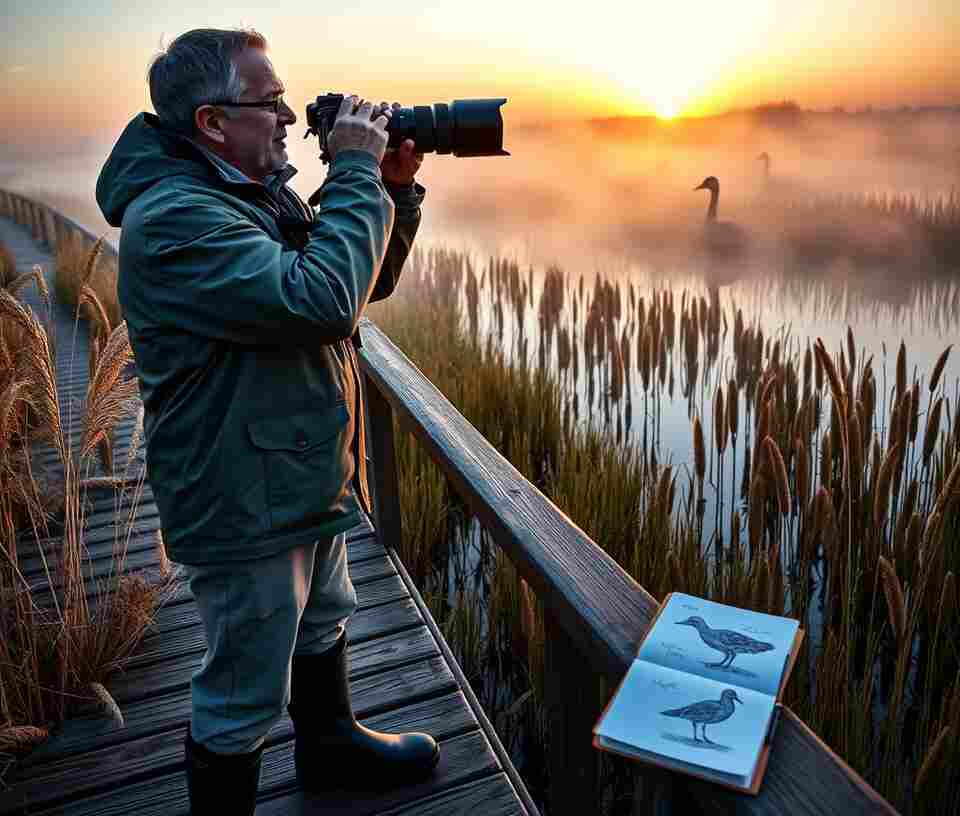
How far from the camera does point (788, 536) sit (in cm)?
264

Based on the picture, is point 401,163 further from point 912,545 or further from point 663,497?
point 912,545

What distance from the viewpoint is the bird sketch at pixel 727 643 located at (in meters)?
0.95

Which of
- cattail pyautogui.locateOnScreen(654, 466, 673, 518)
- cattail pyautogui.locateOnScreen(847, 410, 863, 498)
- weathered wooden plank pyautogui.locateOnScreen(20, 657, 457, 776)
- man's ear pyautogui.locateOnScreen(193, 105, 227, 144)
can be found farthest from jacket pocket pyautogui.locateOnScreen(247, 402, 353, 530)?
cattail pyautogui.locateOnScreen(847, 410, 863, 498)

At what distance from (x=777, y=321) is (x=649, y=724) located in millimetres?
6853

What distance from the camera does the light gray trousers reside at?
119 cm

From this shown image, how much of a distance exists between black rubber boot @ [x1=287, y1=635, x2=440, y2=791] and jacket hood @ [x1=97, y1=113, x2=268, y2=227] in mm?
907

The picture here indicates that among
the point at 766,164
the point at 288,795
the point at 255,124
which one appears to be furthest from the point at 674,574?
the point at 766,164

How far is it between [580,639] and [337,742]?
0.75m

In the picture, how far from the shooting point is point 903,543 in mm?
2311

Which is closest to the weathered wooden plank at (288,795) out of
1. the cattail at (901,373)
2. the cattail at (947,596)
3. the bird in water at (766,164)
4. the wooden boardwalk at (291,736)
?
the wooden boardwalk at (291,736)

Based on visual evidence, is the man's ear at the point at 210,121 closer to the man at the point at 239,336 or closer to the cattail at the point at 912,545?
the man at the point at 239,336

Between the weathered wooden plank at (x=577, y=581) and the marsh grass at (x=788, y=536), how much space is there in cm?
49

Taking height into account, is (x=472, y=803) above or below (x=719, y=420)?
below

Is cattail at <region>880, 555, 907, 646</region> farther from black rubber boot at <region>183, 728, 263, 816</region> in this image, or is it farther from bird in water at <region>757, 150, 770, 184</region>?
bird in water at <region>757, 150, 770, 184</region>
